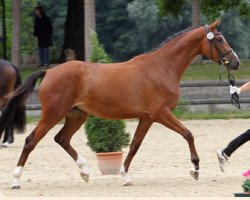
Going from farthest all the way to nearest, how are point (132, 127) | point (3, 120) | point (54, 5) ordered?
point (54, 5)
point (132, 127)
point (3, 120)

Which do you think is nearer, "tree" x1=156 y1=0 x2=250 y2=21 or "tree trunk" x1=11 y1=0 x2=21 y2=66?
"tree trunk" x1=11 y1=0 x2=21 y2=66

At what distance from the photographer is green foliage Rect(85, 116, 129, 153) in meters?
12.5

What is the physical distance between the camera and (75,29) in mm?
30000

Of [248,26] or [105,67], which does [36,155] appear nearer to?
[105,67]

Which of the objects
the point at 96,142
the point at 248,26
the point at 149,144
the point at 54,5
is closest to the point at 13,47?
the point at 149,144

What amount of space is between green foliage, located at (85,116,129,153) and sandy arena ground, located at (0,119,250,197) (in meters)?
0.39

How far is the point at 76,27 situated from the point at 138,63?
1849cm

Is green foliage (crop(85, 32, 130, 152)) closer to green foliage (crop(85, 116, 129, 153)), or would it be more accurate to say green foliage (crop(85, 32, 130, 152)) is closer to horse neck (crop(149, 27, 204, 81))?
green foliage (crop(85, 116, 129, 153))

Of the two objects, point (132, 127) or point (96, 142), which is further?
point (132, 127)

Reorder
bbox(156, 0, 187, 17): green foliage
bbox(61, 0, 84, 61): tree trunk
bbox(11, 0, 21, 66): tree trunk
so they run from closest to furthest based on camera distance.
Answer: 1. bbox(11, 0, 21, 66): tree trunk
2. bbox(156, 0, 187, 17): green foliage
3. bbox(61, 0, 84, 61): tree trunk

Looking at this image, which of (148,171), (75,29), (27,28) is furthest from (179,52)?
(27,28)

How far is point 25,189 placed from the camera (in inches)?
437

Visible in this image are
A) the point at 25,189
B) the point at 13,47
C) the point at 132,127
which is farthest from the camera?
the point at 13,47

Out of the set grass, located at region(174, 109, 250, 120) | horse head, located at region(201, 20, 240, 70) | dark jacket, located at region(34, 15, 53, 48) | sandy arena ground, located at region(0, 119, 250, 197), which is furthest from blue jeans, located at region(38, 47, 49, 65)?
horse head, located at region(201, 20, 240, 70)
